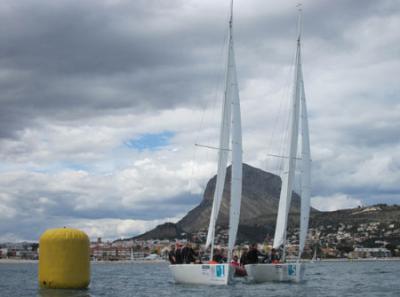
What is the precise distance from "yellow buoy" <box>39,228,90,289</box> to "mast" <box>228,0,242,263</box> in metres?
12.9

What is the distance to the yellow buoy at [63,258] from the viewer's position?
35.4 metres

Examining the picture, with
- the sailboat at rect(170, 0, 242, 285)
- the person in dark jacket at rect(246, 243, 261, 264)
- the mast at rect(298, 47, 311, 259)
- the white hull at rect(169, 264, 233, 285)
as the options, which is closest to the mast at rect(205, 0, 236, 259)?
the sailboat at rect(170, 0, 242, 285)

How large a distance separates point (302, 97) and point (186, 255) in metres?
16.1

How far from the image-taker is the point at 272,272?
4869cm

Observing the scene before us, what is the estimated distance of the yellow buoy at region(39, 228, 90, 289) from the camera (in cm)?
3538

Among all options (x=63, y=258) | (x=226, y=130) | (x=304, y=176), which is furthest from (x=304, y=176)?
(x=63, y=258)

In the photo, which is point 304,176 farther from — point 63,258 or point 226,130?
point 63,258

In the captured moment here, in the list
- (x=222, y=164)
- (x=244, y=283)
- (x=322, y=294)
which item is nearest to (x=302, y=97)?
(x=222, y=164)

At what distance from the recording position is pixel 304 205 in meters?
54.1

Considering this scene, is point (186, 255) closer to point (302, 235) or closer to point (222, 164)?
point (222, 164)

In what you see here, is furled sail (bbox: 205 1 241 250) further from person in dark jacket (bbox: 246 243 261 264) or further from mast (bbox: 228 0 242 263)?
person in dark jacket (bbox: 246 243 261 264)

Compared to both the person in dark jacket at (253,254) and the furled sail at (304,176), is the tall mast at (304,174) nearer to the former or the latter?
the furled sail at (304,176)

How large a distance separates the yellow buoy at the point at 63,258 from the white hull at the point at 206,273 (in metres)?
9.65

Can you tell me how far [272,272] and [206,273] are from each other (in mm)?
6618
